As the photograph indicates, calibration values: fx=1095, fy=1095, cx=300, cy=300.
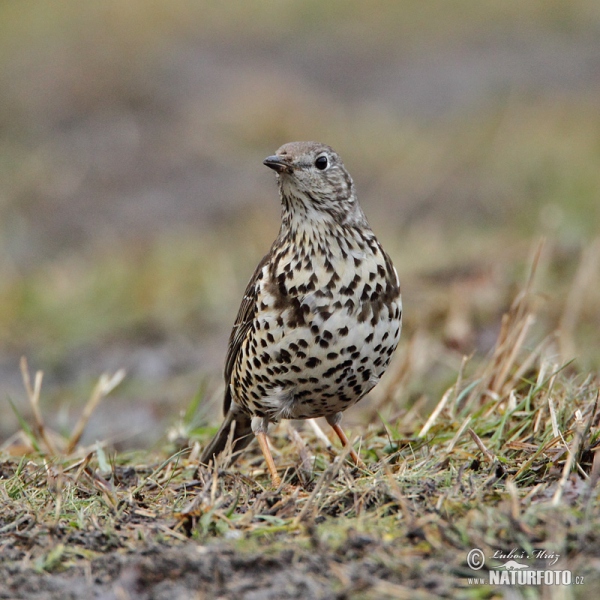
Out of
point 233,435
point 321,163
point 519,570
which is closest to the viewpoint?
point 519,570

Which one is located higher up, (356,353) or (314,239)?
(314,239)

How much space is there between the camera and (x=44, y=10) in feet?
64.1

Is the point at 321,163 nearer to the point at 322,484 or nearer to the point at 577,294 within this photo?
the point at 322,484

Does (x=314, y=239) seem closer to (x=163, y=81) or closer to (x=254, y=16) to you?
(x=163, y=81)

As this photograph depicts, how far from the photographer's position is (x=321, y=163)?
4.97 meters

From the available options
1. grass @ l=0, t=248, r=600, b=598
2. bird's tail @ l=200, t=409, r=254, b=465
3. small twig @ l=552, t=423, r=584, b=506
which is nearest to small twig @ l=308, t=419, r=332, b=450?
grass @ l=0, t=248, r=600, b=598

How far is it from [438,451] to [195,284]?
5201 millimetres

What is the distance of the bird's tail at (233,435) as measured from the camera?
17.3 ft

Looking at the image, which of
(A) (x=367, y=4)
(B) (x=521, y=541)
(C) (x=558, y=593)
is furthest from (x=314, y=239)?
(A) (x=367, y=4)

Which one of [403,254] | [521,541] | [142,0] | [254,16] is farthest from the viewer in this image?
[254,16]

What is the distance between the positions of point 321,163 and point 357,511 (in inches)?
68.3

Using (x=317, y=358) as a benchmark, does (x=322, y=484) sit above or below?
below

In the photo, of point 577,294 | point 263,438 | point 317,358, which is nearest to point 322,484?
point 317,358

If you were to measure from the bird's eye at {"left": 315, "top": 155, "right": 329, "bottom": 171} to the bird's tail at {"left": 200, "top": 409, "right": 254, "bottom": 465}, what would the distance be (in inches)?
50.1
